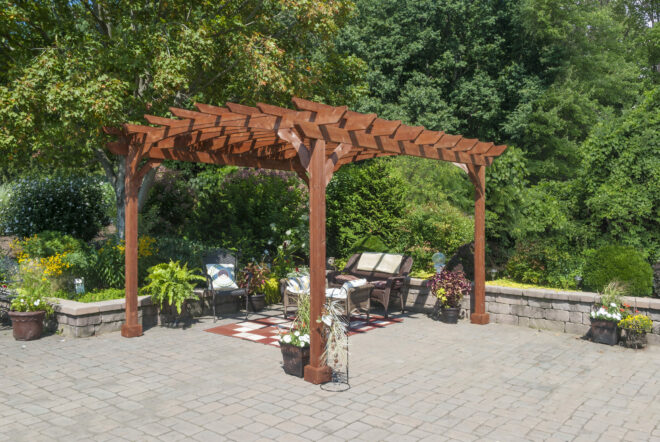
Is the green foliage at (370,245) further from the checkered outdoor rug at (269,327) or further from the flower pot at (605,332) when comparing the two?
the flower pot at (605,332)

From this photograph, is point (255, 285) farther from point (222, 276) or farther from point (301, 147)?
point (301, 147)

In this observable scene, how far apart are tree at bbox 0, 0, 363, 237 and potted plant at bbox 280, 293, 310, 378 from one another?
4.15m

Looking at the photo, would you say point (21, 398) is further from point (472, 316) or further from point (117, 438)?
point (472, 316)

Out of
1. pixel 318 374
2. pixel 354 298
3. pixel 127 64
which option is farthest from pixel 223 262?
pixel 318 374

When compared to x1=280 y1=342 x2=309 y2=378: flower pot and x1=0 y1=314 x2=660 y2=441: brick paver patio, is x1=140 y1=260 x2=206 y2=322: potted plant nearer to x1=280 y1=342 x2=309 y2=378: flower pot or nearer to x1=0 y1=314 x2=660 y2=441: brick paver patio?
x1=0 y1=314 x2=660 y2=441: brick paver patio

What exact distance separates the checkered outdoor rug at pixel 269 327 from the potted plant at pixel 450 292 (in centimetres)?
72

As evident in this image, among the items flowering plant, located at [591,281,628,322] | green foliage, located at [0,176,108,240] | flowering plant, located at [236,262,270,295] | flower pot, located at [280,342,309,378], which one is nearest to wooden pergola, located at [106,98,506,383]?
flower pot, located at [280,342,309,378]

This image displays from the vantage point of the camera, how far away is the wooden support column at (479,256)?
320 inches

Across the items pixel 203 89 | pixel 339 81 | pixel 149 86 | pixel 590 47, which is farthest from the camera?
pixel 590 47

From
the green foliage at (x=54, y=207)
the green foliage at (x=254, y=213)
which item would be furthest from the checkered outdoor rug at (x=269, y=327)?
the green foliage at (x=54, y=207)

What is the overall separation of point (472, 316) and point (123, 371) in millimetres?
5243

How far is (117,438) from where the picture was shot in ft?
12.3

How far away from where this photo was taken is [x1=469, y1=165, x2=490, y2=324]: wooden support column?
26.6 ft

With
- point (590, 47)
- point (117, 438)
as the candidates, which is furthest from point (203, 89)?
point (590, 47)
